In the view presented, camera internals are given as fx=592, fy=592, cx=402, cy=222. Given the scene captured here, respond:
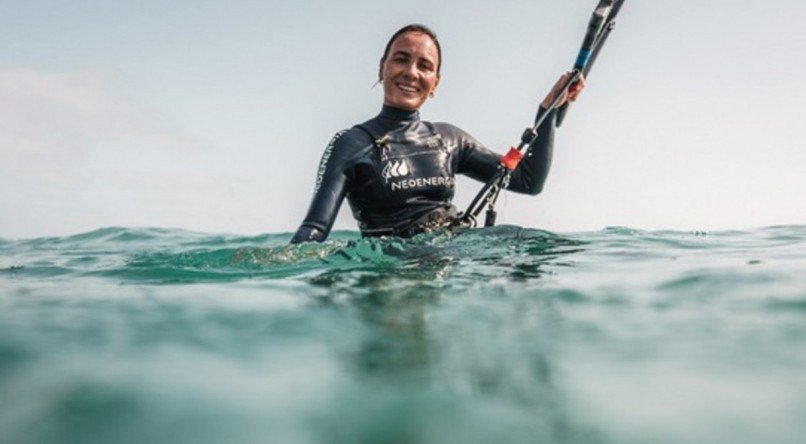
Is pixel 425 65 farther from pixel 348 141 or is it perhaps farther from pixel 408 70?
pixel 348 141

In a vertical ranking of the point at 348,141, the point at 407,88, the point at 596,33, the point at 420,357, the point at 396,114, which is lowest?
the point at 420,357

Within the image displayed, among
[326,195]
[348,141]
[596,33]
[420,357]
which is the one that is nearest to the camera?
[420,357]

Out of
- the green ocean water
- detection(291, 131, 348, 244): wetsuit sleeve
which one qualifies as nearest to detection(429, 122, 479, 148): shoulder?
detection(291, 131, 348, 244): wetsuit sleeve

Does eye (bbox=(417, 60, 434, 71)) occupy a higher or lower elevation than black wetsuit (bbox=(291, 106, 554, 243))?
higher

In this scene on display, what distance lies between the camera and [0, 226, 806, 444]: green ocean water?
1.50 metres

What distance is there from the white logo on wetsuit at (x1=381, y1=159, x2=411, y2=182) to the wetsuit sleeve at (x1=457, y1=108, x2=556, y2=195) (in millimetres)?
785

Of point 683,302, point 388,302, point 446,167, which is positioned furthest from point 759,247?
point 388,302

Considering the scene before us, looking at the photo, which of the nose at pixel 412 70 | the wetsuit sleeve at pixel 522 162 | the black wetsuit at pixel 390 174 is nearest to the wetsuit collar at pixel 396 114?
the black wetsuit at pixel 390 174

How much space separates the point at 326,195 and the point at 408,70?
1509 millimetres

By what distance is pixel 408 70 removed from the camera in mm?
5242

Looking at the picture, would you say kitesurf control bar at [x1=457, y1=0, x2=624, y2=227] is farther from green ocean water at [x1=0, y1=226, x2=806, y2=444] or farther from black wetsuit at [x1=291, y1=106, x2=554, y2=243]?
green ocean water at [x1=0, y1=226, x2=806, y2=444]

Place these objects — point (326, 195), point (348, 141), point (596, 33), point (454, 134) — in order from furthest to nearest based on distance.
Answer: point (454, 134) < point (348, 141) < point (326, 195) < point (596, 33)

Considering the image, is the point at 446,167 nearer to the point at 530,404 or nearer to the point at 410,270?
the point at 410,270

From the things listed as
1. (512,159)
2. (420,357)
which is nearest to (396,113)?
(512,159)
